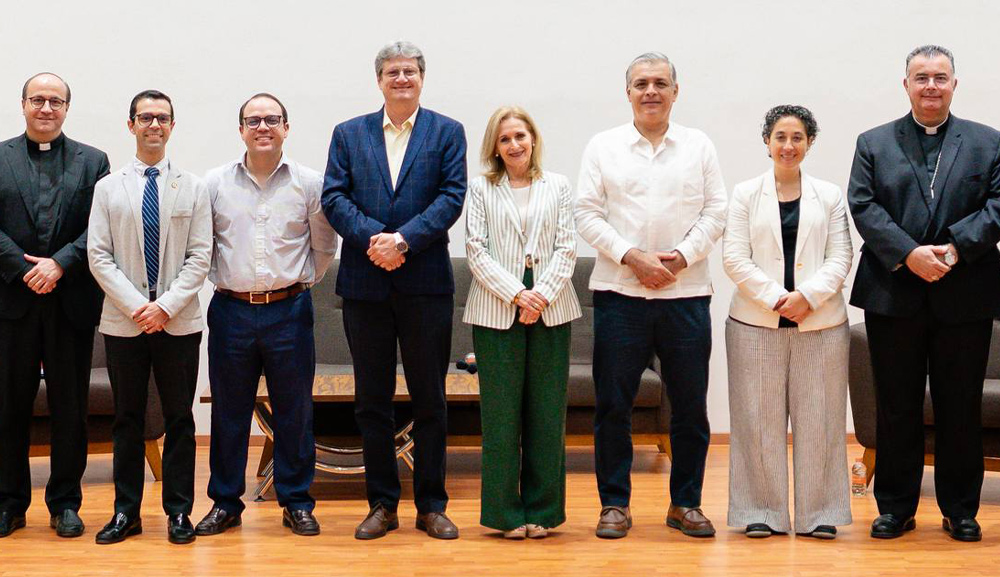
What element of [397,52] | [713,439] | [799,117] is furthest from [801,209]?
[713,439]

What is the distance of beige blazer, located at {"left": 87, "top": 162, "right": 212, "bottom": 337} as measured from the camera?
13.0ft

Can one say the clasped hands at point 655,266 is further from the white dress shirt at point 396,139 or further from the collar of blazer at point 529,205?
the white dress shirt at point 396,139

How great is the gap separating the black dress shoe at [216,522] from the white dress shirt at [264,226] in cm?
83

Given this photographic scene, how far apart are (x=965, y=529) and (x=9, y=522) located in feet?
11.2

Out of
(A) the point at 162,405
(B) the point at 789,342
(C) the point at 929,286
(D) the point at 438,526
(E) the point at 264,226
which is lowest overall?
(D) the point at 438,526

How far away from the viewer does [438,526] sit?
408cm

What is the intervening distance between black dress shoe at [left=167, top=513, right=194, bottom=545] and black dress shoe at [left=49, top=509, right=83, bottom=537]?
0.34 meters

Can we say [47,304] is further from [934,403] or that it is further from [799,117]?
[934,403]

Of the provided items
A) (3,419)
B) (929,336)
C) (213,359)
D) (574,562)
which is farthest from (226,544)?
(929,336)

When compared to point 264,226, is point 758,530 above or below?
below

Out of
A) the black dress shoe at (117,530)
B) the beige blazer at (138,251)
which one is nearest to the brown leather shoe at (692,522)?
the beige blazer at (138,251)

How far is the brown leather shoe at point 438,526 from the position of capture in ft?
13.3

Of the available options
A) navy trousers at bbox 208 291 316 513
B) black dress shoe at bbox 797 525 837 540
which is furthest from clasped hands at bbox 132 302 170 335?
black dress shoe at bbox 797 525 837 540

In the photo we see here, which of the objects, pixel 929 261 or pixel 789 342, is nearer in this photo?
pixel 929 261
